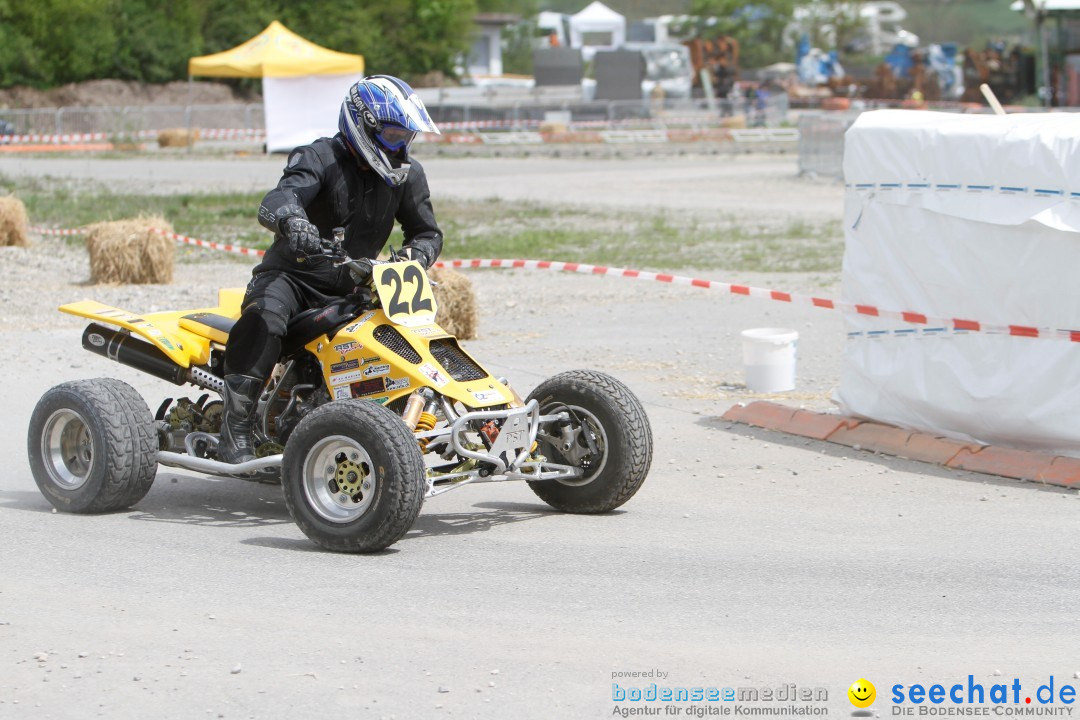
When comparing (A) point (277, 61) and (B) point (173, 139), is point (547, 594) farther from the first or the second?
(B) point (173, 139)

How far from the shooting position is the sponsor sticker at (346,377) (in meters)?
7.02

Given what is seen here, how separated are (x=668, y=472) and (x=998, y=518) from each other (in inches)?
76.0

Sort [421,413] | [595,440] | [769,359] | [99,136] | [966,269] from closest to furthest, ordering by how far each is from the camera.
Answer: [421,413], [595,440], [966,269], [769,359], [99,136]

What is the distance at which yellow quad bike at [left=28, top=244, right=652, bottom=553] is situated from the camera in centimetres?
658

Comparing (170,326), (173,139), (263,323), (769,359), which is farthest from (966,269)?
(173,139)

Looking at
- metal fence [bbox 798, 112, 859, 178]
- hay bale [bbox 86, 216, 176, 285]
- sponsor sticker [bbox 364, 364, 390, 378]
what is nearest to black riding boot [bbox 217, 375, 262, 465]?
sponsor sticker [bbox 364, 364, 390, 378]

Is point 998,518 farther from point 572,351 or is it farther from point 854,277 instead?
point 572,351

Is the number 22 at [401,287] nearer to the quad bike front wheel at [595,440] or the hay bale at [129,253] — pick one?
the quad bike front wheel at [595,440]

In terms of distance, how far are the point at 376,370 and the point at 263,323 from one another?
1.92 ft

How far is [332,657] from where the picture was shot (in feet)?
17.3

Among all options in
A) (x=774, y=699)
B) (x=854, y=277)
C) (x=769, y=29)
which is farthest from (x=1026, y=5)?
(x=774, y=699)

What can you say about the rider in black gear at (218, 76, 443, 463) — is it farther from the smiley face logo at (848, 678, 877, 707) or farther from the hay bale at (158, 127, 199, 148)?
the hay bale at (158, 127, 199, 148)

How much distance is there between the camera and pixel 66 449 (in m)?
7.62

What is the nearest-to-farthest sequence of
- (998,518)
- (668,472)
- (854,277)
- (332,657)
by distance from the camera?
1. (332,657)
2. (998,518)
3. (668,472)
4. (854,277)
